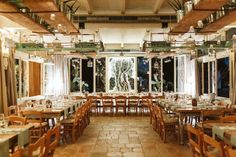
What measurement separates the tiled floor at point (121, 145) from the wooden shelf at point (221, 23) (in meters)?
2.63

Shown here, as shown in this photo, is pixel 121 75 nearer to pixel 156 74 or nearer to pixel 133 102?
pixel 156 74

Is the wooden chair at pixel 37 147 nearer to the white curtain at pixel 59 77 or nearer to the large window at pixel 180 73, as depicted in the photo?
the white curtain at pixel 59 77

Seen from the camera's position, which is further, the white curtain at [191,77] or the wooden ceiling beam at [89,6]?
the white curtain at [191,77]

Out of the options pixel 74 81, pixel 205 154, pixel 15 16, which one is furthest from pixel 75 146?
pixel 74 81

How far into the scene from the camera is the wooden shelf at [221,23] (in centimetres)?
687

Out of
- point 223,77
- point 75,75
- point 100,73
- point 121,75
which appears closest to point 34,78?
point 75,75

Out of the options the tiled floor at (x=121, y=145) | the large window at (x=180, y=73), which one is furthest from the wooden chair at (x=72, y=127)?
the large window at (x=180, y=73)

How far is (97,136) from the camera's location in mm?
9445

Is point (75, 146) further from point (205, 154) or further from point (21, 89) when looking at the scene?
point (21, 89)

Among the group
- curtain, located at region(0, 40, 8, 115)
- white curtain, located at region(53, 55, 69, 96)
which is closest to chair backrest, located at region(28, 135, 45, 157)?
curtain, located at region(0, 40, 8, 115)

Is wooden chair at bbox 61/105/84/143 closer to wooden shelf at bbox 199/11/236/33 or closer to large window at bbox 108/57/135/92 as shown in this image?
wooden shelf at bbox 199/11/236/33

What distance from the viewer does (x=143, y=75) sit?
19781mm

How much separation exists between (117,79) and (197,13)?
13277mm

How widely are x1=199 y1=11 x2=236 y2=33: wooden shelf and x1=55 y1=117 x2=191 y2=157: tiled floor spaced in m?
2.63
